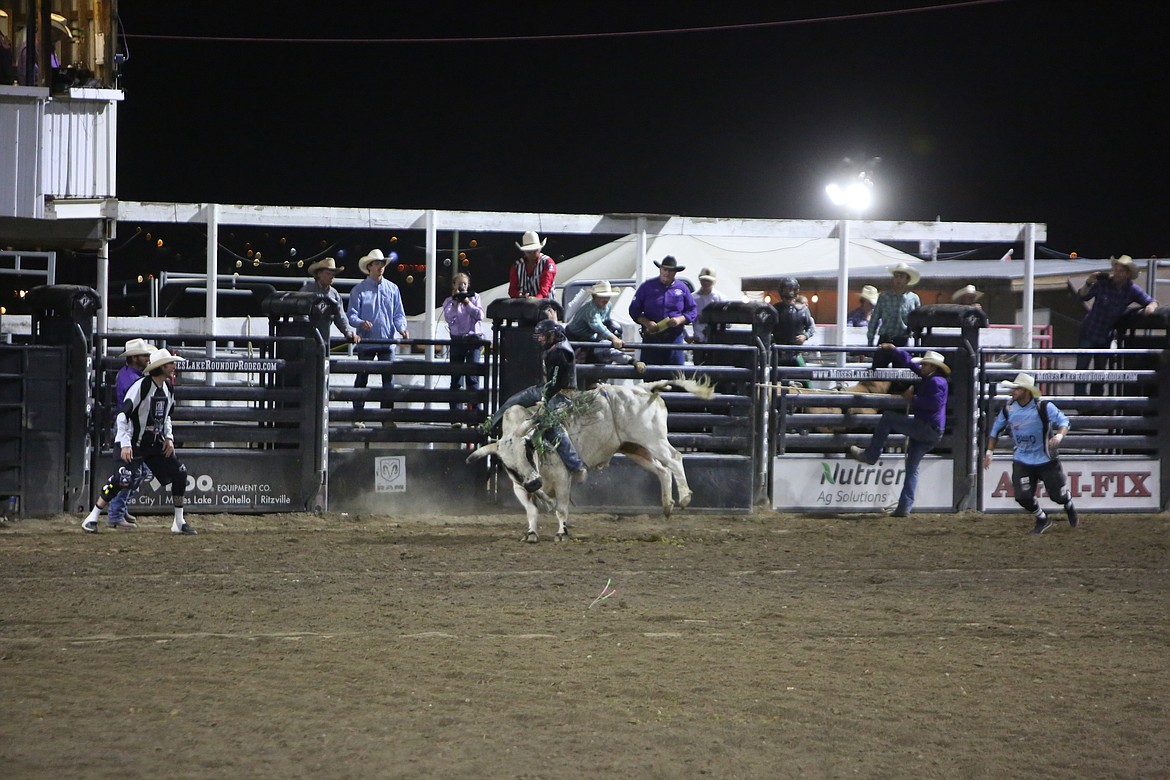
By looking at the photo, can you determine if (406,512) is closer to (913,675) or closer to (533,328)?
(533,328)

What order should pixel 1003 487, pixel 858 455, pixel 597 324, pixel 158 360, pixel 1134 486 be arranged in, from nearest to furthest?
pixel 158 360, pixel 597 324, pixel 858 455, pixel 1003 487, pixel 1134 486

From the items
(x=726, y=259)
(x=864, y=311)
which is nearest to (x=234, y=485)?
(x=864, y=311)

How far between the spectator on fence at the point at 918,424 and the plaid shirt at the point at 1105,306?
7.87 ft

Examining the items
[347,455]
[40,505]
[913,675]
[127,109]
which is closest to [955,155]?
[127,109]

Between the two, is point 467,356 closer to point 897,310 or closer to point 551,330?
point 551,330

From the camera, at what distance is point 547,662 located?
6.29 m

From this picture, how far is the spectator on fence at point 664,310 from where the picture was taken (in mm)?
12781

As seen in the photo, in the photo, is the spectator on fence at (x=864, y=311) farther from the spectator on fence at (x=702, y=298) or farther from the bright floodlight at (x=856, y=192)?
the bright floodlight at (x=856, y=192)

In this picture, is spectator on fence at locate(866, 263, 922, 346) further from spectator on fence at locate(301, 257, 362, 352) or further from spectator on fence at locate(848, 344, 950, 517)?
spectator on fence at locate(301, 257, 362, 352)

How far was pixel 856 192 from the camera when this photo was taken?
2616 centimetres

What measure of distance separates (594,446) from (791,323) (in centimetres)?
323

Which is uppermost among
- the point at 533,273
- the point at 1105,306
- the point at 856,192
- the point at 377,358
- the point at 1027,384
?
the point at 856,192

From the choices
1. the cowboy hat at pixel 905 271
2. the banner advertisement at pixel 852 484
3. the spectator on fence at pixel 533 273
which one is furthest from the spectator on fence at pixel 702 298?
the cowboy hat at pixel 905 271

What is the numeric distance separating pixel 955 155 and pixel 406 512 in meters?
25.9
